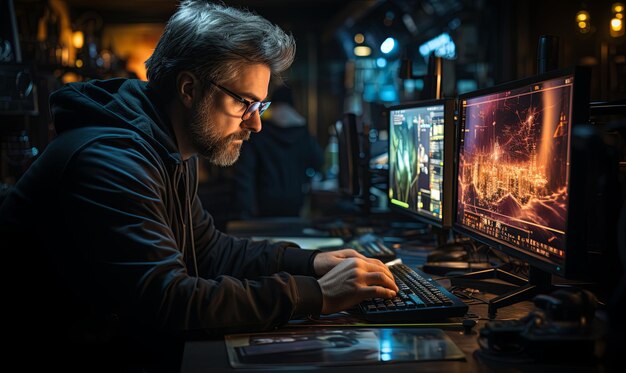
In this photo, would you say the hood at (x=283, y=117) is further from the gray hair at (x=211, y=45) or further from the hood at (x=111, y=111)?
the hood at (x=111, y=111)

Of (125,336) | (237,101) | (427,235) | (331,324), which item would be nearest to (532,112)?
(331,324)

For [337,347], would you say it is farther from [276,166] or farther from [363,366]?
[276,166]

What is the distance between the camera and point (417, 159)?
2389mm

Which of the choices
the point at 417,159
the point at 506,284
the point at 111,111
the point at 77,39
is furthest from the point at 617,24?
the point at 77,39

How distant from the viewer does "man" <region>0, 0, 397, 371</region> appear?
1314 mm

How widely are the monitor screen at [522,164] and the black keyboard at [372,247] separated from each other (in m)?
0.35

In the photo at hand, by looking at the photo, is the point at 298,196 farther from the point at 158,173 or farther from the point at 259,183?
the point at 158,173

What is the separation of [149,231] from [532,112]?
0.87 metres

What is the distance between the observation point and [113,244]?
4.28ft

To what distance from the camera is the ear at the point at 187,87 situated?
175 centimetres

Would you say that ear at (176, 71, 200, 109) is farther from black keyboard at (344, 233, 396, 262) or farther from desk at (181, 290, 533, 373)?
black keyboard at (344, 233, 396, 262)

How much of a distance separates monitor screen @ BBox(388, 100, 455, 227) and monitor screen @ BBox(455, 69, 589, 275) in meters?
0.09

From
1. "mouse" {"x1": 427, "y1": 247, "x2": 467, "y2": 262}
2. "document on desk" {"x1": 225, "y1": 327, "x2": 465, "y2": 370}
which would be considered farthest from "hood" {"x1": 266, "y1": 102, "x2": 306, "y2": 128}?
"document on desk" {"x1": 225, "y1": 327, "x2": 465, "y2": 370}

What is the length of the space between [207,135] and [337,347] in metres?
0.80
